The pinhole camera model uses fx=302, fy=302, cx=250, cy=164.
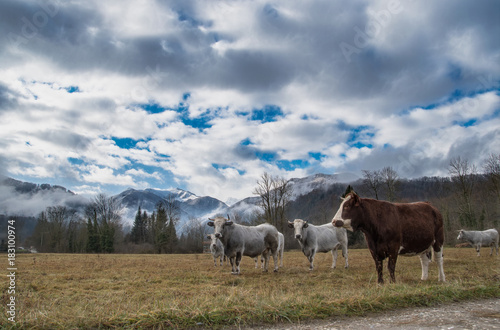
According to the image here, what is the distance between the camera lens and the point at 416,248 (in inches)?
336

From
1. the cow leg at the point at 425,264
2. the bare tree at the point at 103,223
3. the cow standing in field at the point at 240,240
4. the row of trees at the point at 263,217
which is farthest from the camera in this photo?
the bare tree at the point at 103,223

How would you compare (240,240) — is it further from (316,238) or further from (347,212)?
(347,212)

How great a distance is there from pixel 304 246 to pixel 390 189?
38.3m

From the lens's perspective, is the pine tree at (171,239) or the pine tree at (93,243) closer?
the pine tree at (93,243)

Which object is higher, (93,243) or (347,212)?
(347,212)

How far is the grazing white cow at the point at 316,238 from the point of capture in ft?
48.0

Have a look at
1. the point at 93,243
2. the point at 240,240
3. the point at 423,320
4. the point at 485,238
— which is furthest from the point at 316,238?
the point at 93,243

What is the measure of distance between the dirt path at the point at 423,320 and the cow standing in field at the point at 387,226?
297 cm

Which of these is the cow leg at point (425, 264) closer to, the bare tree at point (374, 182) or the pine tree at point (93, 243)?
the bare tree at point (374, 182)

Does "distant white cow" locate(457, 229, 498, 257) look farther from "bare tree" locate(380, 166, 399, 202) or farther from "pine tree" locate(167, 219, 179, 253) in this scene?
"pine tree" locate(167, 219, 179, 253)

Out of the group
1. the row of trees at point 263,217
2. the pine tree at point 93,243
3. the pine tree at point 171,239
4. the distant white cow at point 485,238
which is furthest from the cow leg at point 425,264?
the pine tree at point 93,243

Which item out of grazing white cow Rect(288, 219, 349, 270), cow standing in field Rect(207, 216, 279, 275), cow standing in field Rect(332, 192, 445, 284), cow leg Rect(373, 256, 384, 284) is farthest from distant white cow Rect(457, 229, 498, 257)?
cow leg Rect(373, 256, 384, 284)

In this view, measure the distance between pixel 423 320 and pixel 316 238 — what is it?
11.0 metres

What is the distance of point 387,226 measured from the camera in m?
8.12
